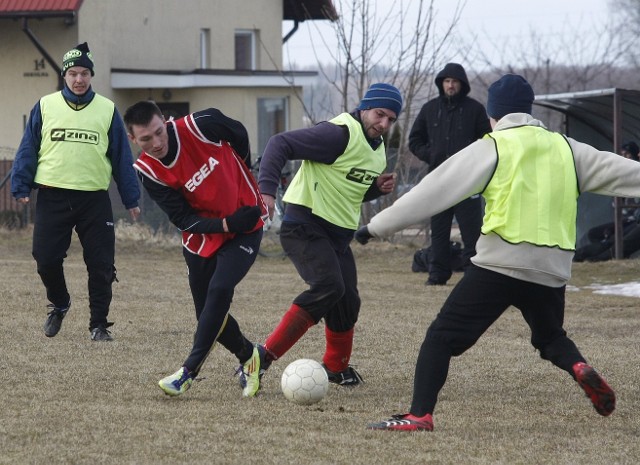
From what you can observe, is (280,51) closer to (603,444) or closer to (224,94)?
(224,94)

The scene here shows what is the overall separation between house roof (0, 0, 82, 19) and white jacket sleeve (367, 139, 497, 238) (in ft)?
62.0

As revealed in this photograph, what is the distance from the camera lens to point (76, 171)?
887 cm

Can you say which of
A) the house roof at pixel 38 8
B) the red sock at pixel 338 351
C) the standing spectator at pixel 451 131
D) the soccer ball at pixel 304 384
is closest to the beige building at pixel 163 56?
the house roof at pixel 38 8

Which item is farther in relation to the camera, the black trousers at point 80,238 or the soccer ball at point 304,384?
the black trousers at point 80,238

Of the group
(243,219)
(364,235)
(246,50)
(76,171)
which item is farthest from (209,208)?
(246,50)

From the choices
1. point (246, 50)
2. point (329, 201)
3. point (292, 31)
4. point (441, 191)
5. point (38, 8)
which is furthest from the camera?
point (292, 31)

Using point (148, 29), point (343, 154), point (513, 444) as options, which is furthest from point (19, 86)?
point (513, 444)

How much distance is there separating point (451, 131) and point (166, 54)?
14.9 metres

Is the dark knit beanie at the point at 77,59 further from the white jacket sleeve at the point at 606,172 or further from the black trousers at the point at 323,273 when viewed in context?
the white jacket sleeve at the point at 606,172

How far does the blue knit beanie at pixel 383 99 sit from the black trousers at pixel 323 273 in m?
0.80

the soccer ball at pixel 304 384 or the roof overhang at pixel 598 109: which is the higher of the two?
the roof overhang at pixel 598 109

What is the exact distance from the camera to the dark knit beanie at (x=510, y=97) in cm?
591

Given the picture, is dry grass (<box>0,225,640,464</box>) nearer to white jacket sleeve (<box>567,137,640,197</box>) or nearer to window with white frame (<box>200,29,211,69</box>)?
white jacket sleeve (<box>567,137,640,197</box>)

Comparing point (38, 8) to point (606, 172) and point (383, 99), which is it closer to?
point (383, 99)
